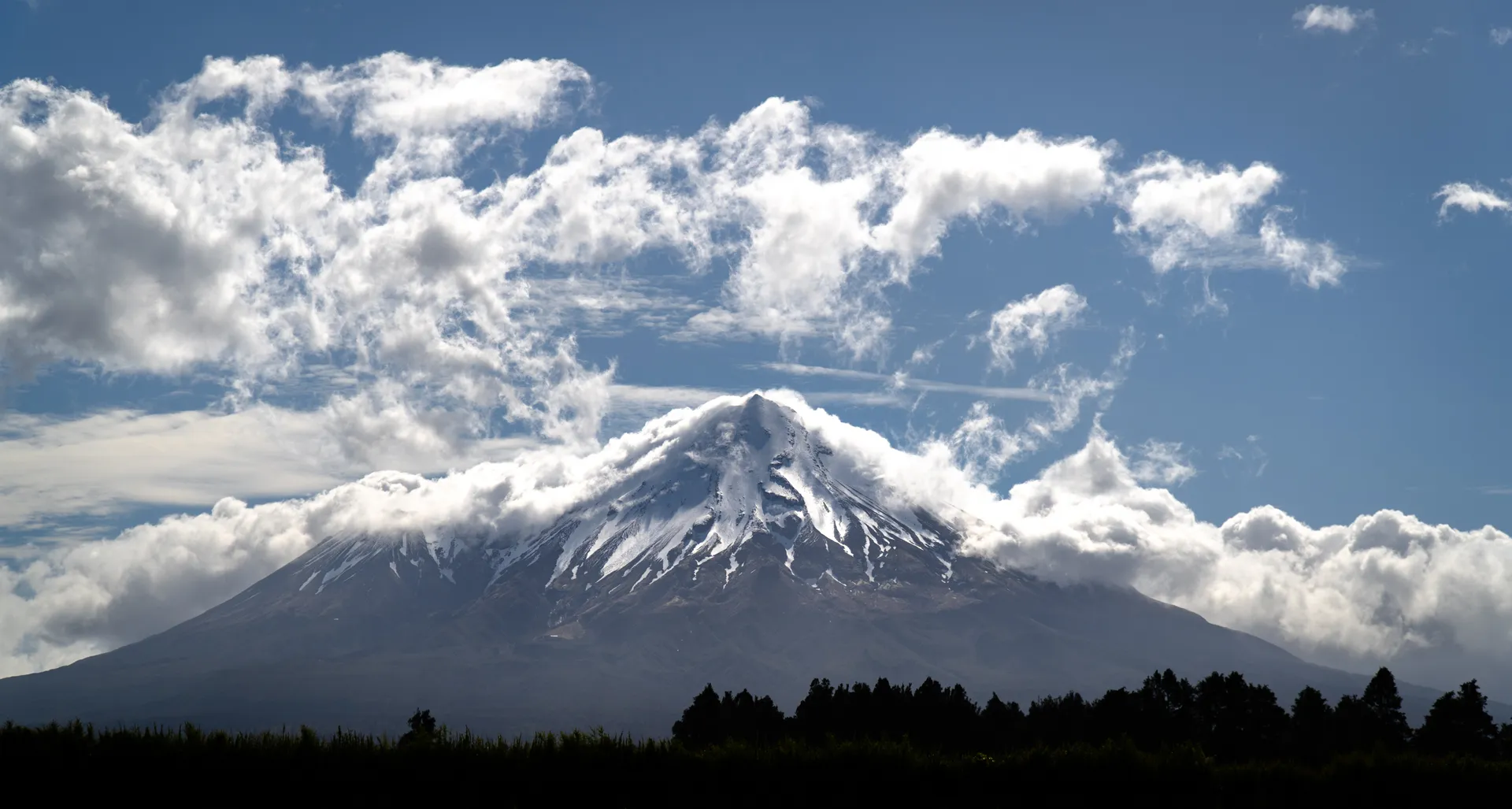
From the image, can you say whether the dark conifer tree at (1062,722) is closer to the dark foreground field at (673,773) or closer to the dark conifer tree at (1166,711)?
the dark conifer tree at (1166,711)

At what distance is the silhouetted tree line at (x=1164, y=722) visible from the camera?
3118 inches

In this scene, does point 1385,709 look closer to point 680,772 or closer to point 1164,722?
point 1164,722

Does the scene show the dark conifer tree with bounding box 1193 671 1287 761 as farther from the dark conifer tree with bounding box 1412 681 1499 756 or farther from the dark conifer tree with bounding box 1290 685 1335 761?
the dark conifer tree with bounding box 1412 681 1499 756

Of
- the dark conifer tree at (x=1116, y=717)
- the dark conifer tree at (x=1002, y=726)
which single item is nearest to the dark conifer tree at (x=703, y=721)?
the dark conifer tree at (x=1002, y=726)

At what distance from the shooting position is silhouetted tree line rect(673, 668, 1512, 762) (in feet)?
260

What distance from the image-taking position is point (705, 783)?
42.2 metres

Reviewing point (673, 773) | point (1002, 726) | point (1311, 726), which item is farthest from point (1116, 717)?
point (673, 773)

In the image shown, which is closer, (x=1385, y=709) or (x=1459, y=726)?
(x=1459, y=726)

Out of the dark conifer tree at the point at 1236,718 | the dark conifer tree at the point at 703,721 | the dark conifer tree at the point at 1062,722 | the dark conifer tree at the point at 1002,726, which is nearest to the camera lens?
the dark conifer tree at the point at 1236,718

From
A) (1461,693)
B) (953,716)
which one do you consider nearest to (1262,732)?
(1461,693)

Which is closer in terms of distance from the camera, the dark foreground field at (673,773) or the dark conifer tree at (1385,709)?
the dark foreground field at (673,773)

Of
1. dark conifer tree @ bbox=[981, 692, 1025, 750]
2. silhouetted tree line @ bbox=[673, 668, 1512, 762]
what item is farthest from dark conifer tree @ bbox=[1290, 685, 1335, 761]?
dark conifer tree @ bbox=[981, 692, 1025, 750]

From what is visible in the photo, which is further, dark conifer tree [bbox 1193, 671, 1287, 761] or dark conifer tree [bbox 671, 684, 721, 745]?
dark conifer tree [bbox 671, 684, 721, 745]

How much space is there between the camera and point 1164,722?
278 ft
